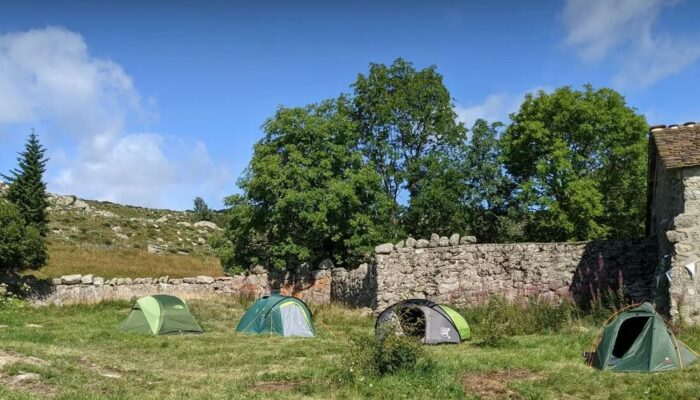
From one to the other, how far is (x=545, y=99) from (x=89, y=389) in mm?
24565

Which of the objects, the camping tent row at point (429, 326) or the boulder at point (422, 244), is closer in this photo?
the camping tent row at point (429, 326)

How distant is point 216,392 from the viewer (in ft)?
28.1

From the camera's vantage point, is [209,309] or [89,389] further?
[209,309]

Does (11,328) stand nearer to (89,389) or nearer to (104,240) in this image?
(89,389)

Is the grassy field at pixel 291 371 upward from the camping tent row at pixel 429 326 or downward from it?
downward

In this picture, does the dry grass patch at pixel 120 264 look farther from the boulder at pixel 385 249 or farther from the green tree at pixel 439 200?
the boulder at pixel 385 249

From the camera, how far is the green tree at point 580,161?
26.3m

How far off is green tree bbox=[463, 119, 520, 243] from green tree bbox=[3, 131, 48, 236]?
61.8 feet

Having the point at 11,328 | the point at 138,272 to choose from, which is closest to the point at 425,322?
the point at 11,328

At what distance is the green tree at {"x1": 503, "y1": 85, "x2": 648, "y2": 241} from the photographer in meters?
26.3

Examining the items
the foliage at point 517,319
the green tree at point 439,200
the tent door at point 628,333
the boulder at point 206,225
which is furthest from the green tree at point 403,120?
the boulder at point 206,225

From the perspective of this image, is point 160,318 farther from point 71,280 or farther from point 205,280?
point 71,280

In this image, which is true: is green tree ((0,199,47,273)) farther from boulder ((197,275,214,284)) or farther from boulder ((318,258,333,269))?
boulder ((318,258,333,269))

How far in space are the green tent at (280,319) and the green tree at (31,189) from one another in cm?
1373
